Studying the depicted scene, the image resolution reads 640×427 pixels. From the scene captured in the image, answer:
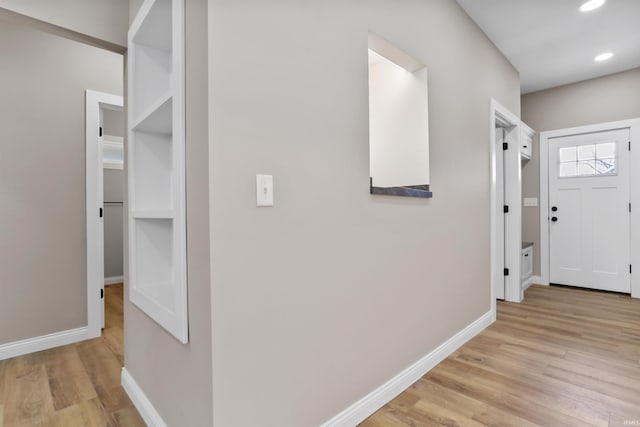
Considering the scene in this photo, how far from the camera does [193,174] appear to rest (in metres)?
1.17

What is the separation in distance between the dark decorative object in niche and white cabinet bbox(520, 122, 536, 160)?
8.72 feet

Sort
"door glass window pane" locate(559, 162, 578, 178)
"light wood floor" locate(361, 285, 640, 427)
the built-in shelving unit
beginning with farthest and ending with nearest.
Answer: "door glass window pane" locate(559, 162, 578, 178) → "light wood floor" locate(361, 285, 640, 427) → the built-in shelving unit

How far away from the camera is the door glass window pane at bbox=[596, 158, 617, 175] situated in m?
3.91

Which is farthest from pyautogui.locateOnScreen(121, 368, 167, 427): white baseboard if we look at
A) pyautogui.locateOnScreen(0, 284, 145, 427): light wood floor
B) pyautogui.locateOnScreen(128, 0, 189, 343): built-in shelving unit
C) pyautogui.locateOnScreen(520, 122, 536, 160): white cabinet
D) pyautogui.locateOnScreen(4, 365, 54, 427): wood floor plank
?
pyautogui.locateOnScreen(520, 122, 536, 160): white cabinet

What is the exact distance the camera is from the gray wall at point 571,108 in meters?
3.81

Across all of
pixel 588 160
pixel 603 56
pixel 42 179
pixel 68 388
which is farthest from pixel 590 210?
pixel 42 179

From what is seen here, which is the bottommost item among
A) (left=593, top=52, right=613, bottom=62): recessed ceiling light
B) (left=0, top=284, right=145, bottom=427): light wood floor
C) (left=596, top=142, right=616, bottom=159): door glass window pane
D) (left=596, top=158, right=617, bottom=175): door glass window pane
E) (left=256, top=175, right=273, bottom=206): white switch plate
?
(left=0, top=284, right=145, bottom=427): light wood floor

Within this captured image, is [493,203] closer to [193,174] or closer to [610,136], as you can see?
[610,136]

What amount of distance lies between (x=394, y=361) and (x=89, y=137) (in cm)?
293

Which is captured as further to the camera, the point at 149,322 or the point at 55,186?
the point at 55,186

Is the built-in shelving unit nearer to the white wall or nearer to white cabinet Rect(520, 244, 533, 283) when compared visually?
the white wall

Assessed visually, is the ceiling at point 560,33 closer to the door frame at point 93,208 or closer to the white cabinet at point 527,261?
the white cabinet at point 527,261

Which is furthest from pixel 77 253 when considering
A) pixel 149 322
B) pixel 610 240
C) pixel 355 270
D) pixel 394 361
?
pixel 610 240

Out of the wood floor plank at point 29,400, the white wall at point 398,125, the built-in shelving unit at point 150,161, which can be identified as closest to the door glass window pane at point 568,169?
the white wall at point 398,125
